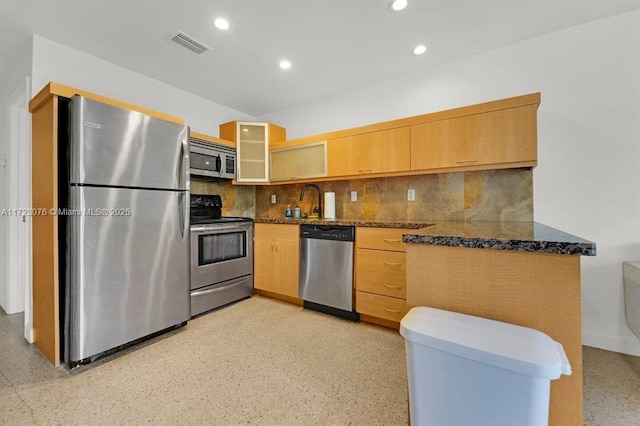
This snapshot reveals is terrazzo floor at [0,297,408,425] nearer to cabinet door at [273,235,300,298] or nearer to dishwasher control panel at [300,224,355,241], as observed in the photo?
cabinet door at [273,235,300,298]

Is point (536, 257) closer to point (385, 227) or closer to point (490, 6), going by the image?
point (385, 227)

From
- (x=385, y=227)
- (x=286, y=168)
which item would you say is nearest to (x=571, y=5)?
(x=385, y=227)

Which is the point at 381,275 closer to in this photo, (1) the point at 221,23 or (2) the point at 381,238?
(2) the point at 381,238

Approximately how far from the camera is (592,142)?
6.77ft

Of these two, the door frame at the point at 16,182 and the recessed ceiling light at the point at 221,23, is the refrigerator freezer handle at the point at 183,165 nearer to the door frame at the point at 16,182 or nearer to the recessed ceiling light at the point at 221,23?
the recessed ceiling light at the point at 221,23

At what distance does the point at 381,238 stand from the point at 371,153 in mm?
899

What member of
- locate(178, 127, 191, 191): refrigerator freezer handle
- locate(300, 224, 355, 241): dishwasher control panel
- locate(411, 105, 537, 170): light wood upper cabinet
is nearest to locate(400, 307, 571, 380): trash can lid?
locate(300, 224, 355, 241): dishwasher control panel

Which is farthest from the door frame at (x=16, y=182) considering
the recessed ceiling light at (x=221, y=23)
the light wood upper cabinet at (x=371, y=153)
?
the light wood upper cabinet at (x=371, y=153)

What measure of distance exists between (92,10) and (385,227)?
8.98 feet

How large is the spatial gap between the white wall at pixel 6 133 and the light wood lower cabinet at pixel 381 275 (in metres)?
3.31

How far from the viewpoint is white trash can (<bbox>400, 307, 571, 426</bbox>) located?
76 cm

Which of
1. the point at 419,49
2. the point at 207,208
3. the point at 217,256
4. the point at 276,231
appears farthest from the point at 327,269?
the point at 419,49

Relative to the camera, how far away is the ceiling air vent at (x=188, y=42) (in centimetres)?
216

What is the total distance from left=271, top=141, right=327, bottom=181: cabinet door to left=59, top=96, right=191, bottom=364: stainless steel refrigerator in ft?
4.07
